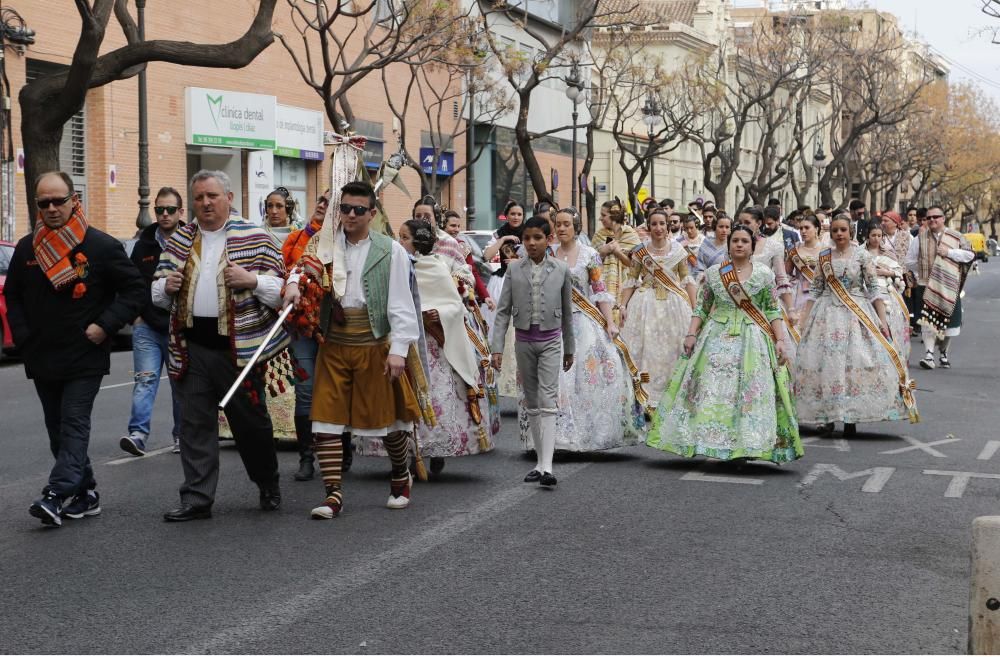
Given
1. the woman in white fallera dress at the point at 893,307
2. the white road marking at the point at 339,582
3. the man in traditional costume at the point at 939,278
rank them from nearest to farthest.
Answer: the white road marking at the point at 339,582, the woman in white fallera dress at the point at 893,307, the man in traditional costume at the point at 939,278

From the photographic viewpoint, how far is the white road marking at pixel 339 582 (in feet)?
18.0

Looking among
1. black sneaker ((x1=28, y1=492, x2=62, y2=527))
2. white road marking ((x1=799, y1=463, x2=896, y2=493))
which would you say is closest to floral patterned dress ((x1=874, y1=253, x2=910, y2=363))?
white road marking ((x1=799, y1=463, x2=896, y2=493))

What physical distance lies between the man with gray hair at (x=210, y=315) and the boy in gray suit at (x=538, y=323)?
6.29ft

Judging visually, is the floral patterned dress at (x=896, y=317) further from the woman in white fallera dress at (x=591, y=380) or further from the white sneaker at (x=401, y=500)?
the white sneaker at (x=401, y=500)

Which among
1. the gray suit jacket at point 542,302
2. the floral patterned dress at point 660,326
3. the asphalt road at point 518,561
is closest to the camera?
the asphalt road at point 518,561

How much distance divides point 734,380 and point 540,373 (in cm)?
145

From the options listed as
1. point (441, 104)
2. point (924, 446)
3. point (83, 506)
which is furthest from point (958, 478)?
point (441, 104)

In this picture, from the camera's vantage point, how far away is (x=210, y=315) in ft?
25.9

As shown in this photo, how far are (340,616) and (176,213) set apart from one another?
505cm

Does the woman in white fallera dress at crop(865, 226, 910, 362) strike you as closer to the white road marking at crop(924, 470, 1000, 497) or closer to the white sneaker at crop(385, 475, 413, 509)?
the white road marking at crop(924, 470, 1000, 497)

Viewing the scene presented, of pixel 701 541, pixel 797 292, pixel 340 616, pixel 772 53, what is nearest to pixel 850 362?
pixel 797 292

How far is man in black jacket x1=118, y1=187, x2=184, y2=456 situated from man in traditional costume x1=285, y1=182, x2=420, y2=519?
2336 mm

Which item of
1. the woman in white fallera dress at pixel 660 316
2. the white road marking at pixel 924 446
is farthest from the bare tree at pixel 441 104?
the white road marking at pixel 924 446

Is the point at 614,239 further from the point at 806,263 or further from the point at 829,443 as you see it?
the point at 829,443
